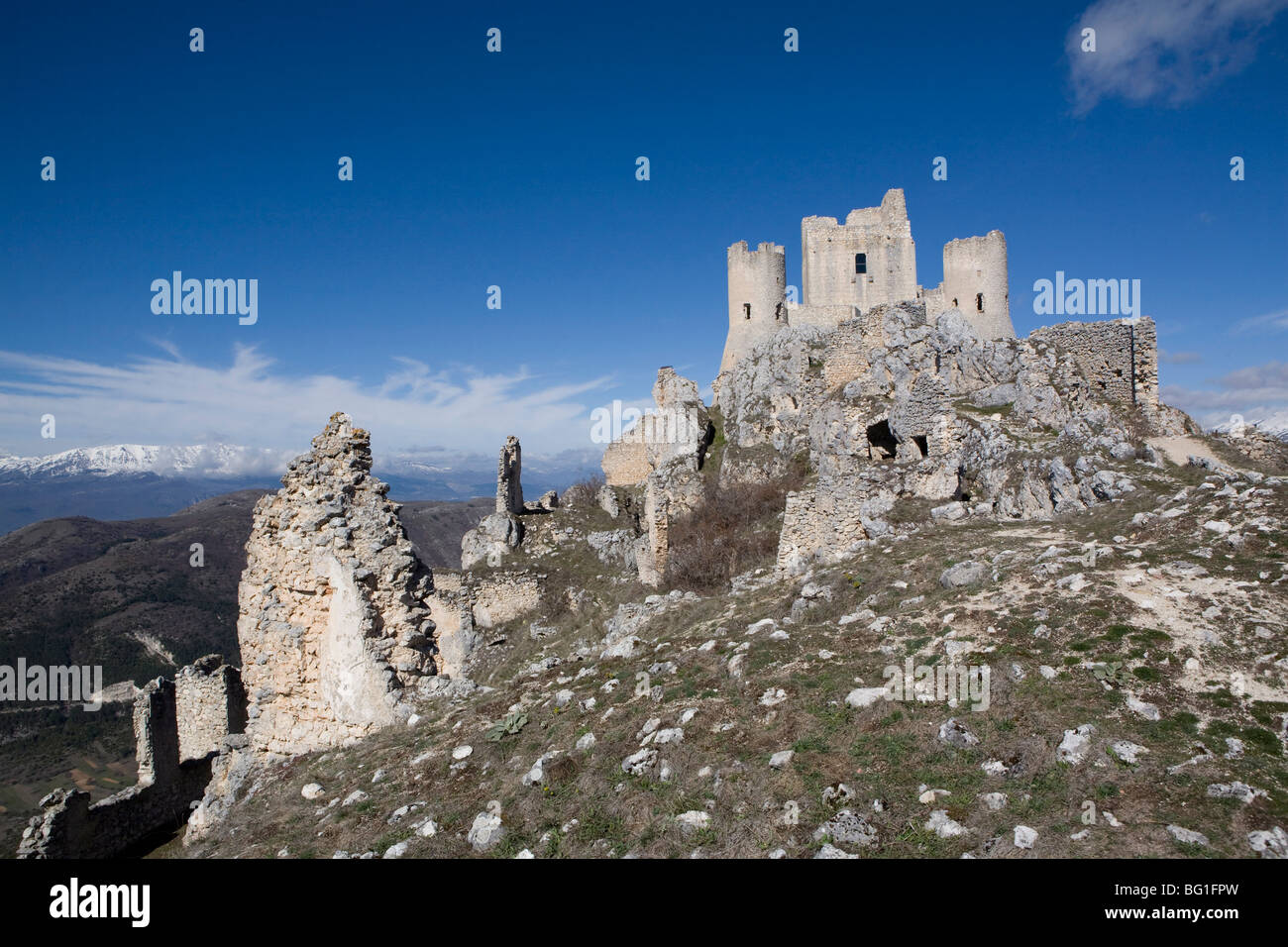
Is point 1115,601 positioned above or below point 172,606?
above

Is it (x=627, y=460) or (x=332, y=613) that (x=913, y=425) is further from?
(x=627, y=460)

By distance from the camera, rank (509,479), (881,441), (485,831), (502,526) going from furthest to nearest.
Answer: (509,479)
(502,526)
(881,441)
(485,831)

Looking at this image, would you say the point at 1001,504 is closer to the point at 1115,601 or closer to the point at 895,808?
the point at 1115,601

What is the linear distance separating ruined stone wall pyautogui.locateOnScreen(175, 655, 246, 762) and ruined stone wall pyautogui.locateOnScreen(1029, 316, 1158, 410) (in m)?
28.2

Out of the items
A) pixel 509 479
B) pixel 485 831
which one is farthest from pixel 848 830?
pixel 509 479

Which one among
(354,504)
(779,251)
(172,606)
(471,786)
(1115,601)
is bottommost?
(172,606)

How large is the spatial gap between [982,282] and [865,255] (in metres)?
6.80

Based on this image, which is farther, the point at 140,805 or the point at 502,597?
the point at 502,597

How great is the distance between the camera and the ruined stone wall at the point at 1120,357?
899 inches

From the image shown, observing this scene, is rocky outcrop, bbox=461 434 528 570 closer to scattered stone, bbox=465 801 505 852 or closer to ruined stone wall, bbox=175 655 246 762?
ruined stone wall, bbox=175 655 246 762

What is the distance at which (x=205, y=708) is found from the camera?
19.3 m

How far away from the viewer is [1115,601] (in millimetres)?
7645
